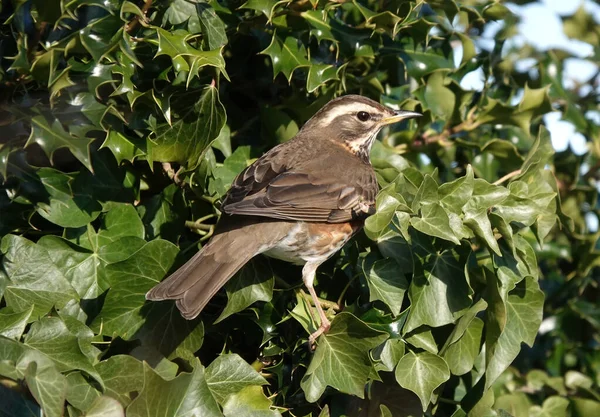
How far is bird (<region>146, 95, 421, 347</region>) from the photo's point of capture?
12.0 ft

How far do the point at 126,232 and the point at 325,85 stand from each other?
1397 mm

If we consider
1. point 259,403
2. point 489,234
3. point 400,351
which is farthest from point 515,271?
point 259,403

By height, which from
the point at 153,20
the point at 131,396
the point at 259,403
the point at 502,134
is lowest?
the point at 502,134

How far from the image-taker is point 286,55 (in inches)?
155

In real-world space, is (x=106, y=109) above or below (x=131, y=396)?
above

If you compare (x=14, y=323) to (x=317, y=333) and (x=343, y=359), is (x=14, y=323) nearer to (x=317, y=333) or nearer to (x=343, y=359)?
(x=317, y=333)

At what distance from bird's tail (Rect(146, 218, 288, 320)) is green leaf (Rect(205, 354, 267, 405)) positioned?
0.25m

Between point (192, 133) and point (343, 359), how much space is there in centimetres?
122

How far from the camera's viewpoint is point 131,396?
9.96ft

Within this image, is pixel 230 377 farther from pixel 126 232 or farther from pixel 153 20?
pixel 153 20

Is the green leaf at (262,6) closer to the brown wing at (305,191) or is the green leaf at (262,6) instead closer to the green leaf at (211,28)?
the green leaf at (211,28)

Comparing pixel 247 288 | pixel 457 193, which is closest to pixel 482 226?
pixel 457 193

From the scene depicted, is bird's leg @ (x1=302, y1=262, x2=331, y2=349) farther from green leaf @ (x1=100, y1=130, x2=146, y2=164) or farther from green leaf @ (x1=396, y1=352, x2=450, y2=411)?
green leaf @ (x1=100, y1=130, x2=146, y2=164)

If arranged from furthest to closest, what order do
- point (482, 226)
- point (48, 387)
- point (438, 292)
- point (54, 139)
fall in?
point (438, 292)
point (482, 226)
point (54, 139)
point (48, 387)
